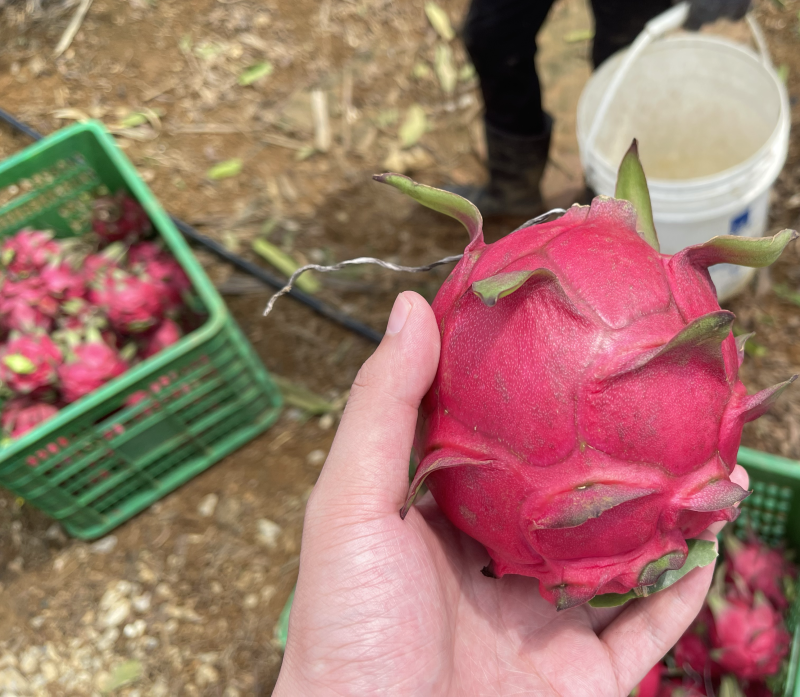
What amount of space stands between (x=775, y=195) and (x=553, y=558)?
2480mm

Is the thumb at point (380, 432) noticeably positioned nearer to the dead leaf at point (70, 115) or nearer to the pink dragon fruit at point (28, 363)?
the pink dragon fruit at point (28, 363)

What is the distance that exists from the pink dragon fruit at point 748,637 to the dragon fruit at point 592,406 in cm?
89

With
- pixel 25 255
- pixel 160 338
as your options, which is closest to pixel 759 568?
pixel 160 338

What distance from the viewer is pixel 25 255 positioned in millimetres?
2383

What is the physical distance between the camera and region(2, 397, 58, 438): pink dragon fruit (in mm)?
2156

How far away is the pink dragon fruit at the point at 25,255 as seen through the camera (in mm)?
2379

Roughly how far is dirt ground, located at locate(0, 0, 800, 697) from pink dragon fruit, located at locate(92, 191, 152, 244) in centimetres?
50

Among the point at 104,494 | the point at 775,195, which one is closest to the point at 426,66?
the point at 775,195

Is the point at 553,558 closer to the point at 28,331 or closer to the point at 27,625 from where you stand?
the point at 28,331

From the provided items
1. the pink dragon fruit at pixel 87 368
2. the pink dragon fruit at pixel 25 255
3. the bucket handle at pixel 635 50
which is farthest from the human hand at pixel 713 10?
the pink dragon fruit at pixel 25 255

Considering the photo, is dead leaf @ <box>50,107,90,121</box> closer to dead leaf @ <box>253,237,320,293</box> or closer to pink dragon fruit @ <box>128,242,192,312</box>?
dead leaf @ <box>253,237,320,293</box>

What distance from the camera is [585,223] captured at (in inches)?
45.6

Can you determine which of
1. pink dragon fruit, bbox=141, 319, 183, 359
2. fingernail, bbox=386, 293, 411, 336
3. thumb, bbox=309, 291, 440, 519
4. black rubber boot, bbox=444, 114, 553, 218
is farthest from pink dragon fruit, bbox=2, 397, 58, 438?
black rubber boot, bbox=444, 114, 553, 218

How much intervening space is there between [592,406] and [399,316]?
0.43 m
